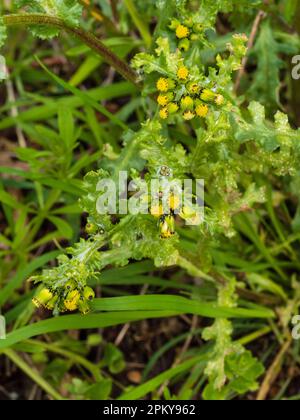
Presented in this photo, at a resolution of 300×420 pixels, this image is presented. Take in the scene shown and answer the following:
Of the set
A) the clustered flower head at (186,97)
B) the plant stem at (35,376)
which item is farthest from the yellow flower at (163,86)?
the plant stem at (35,376)

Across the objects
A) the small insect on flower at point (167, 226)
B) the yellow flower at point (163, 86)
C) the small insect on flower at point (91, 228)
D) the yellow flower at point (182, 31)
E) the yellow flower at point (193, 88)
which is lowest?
the small insect on flower at point (167, 226)

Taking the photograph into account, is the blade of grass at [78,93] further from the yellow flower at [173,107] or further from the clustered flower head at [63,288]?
the clustered flower head at [63,288]

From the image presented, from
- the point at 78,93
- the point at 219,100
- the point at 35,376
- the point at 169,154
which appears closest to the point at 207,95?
the point at 219,100

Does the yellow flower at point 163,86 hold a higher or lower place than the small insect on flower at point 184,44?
lower
